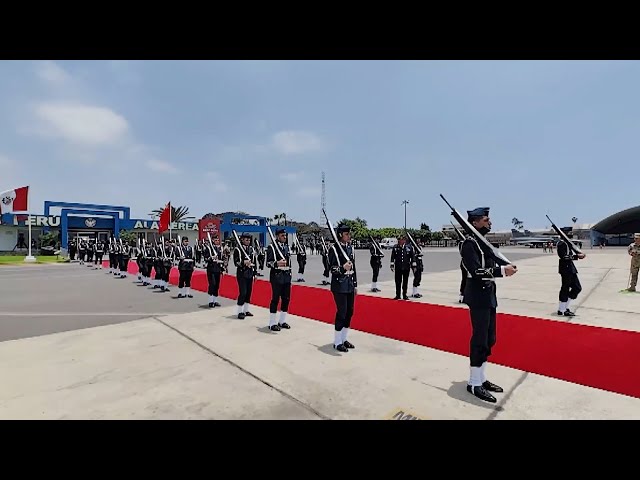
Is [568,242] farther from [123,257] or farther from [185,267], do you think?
[123,257]

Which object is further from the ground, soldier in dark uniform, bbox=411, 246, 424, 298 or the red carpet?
soldier in dark uniform, bbox=411, 246, 424, 298

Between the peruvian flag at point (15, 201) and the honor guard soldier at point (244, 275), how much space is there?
29.2 metres

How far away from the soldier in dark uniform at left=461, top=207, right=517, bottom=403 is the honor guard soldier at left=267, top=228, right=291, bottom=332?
3570mm

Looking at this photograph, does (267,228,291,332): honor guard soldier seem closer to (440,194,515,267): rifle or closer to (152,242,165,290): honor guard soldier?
(440,194,515,267): rifle

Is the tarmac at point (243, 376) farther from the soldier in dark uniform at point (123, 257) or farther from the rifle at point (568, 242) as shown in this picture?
the soldier in dark uniform at point (123, 257)

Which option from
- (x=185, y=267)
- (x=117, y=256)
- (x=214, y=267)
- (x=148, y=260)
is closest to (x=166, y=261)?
(x=148, y=260)

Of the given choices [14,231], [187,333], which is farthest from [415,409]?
[14,231]

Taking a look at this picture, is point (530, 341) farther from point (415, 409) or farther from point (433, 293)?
point (433, 293)

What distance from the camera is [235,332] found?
6020mm

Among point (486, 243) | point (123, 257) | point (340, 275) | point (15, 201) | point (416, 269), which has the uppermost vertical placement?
point (15, 201)

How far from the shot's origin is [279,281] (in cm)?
631

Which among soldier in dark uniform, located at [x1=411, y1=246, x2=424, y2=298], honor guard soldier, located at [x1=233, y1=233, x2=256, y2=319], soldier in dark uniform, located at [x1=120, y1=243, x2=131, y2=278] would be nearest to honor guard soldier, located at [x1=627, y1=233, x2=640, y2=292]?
soldier in dark uniform, located at [x1=411, y1=246, x2=424, y2=298]

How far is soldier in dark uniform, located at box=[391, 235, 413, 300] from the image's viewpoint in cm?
938

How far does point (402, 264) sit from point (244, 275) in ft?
15.4
